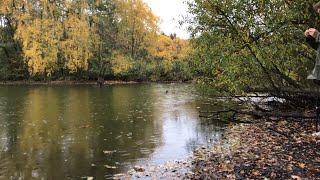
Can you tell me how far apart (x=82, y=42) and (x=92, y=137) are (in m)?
49.6

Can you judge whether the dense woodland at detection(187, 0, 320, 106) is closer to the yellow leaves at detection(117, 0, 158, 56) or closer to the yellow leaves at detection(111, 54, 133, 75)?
the yellow leaves at detection(111, 54, 133, 75)

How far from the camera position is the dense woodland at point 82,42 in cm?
6712

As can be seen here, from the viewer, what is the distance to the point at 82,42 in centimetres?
6694

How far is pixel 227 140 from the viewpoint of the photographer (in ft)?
55.6

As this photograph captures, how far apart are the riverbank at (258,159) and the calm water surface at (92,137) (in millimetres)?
1397

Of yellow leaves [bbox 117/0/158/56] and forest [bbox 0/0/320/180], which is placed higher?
yellow leaves [bbox 117/0/158/56]

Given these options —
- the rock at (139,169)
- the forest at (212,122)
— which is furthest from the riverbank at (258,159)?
the rock at (139,169)

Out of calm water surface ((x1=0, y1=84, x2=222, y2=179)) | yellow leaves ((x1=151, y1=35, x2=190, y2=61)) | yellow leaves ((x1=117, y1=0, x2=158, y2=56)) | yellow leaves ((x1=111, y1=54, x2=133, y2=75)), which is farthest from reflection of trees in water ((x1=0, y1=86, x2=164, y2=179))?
yellow leaves ((x1=151, y1=35, x2=190, y2=61))

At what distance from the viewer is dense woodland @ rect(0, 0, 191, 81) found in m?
67.1

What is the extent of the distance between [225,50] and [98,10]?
199ft

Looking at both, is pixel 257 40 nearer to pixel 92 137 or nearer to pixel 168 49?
pixel 92 137

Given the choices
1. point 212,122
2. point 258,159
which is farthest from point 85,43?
point 258,159

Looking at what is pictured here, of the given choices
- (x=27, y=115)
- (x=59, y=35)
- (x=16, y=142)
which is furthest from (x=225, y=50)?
(x=59, y=35)

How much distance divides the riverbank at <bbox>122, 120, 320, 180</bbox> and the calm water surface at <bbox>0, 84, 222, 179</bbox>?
1397 mm
